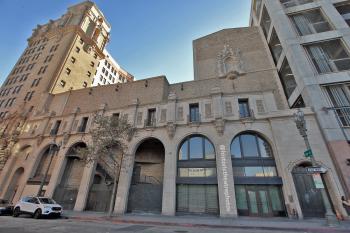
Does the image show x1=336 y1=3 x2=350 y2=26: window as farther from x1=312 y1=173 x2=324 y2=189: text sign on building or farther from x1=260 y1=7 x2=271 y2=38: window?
x1=312 y1=173 x2=324 y2=189: text sign on building

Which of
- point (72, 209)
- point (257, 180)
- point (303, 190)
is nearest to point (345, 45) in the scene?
point (303, 190)

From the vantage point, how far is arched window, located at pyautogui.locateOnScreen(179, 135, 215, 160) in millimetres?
20352

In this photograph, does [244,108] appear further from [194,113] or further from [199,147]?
[199,147]

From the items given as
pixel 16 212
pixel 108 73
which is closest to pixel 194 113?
pixel 16 212

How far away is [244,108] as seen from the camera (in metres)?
22.1

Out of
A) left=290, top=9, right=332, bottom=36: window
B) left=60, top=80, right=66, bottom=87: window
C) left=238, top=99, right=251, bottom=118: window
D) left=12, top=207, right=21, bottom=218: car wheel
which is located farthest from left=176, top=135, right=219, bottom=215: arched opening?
left=60, top=80, right=66, bottom=87: window

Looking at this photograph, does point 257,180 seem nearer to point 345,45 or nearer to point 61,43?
point 345,45

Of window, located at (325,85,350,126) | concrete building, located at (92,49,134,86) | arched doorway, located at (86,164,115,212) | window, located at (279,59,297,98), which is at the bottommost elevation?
arched doorway, located at (86,164,115,212)

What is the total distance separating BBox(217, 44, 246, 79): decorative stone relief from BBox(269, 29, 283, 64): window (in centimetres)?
571

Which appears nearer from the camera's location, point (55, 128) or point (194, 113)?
point (194, 113)

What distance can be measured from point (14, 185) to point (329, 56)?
158ft

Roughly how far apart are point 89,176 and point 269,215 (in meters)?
20.3

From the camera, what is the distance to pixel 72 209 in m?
21.6

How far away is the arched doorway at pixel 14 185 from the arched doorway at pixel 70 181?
28.5ft
